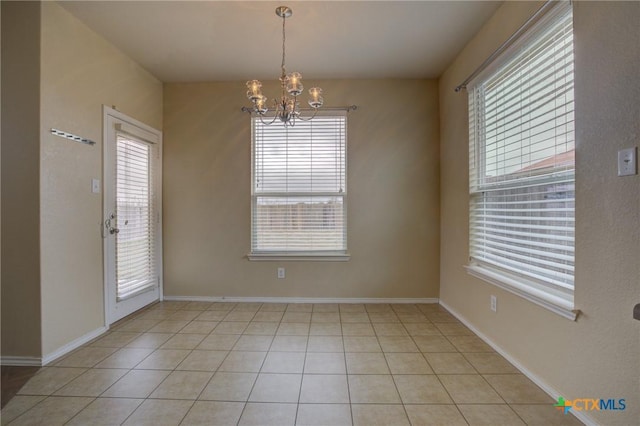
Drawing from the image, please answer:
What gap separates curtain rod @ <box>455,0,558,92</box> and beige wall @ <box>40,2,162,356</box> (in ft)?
10.9

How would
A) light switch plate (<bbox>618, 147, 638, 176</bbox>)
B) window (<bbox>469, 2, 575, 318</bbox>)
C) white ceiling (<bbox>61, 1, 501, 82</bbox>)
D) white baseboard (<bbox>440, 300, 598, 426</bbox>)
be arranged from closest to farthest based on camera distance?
light switch plate (<bbox>618, 147, 638, 176</bbox>), white baseboard (<bbox>440, 300, 598, 426</bbox>), window (<bbox>469, 2, 575, 318</bbox>), white ceiling (<bbox>61, 1, 501, 82</bbox>)

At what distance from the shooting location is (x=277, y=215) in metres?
3.61

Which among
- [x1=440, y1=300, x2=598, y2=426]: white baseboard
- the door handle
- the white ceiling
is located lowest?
[x1=440, y1=300, x2=598, y2=426]: white baseboard

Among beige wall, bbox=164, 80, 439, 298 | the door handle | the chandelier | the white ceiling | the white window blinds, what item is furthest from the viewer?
beige wall, bbox=164, 80, 439, 298

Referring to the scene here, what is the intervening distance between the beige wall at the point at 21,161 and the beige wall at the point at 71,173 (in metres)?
0.05

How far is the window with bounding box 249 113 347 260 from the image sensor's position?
356 centimetres

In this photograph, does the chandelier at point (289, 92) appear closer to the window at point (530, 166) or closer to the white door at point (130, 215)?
the window at point (530, 166)

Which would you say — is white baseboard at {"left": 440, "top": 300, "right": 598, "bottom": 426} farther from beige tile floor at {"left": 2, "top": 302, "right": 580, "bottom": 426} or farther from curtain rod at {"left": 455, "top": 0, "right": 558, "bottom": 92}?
curtain rod at {"left": 455, "top": 0, "right": 558, "bottom": 92}

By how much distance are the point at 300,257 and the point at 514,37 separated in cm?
279

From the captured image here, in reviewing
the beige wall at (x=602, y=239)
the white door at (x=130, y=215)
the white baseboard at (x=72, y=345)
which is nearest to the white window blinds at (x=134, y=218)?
the white door at (x=130, y=215)

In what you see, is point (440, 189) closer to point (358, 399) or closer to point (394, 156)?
point (394, 156)

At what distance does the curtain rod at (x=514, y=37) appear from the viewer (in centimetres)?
180

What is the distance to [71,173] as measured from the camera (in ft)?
7.84

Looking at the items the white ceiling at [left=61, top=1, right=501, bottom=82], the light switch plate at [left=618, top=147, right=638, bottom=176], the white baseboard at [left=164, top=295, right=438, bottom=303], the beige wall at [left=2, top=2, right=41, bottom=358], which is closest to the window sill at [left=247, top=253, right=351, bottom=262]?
the white baseboard at [left=164, top=295, right=438, bottom=303]
